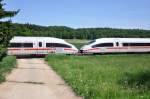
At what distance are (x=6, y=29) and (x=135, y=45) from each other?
40825 millimetres

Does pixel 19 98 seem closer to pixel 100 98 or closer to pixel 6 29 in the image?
pixel 100 98

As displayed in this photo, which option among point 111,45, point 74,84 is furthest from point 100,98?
point 111,45

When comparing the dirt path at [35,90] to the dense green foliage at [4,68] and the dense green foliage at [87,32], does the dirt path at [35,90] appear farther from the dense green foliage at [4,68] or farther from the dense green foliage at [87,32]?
the dense green foliage at [87,32]

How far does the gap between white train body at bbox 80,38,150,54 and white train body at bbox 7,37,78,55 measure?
3.48 meters

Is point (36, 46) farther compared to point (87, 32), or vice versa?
point (87, 32)

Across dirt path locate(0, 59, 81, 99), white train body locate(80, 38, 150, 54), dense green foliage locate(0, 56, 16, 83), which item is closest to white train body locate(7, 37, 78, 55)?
white train body locate(80, 38, 150, 54)

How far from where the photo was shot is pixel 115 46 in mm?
63750

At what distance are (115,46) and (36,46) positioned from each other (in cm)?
1279

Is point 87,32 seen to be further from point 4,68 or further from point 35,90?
point 35,90

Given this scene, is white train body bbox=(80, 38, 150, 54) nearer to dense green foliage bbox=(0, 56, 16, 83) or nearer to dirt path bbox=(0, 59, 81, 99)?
dense green foliage bbox=(0, 56, 16, 83)

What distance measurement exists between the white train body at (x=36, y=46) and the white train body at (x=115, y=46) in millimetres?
3480

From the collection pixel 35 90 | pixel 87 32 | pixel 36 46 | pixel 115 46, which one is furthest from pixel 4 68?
pixel 87 32

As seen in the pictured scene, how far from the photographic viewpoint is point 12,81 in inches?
938

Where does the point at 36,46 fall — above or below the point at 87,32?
below
